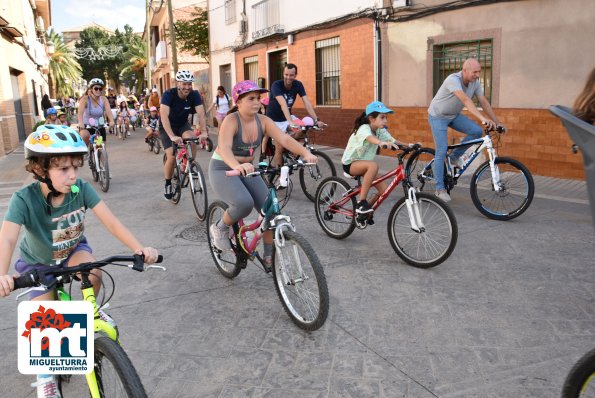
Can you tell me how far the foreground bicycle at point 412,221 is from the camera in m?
4.73

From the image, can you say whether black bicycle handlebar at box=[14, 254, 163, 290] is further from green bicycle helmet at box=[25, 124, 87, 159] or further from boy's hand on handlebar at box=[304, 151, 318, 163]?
boy's hand on handlebar at box=[304, 151, 318, 163]

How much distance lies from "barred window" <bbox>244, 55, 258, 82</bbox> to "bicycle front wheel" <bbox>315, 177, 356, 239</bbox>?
14.8 m

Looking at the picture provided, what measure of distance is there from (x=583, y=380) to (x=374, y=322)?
1.78 m

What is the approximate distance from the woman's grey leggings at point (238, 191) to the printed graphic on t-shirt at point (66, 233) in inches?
64.1

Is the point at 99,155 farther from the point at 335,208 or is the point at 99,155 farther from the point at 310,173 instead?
the point at 335,208

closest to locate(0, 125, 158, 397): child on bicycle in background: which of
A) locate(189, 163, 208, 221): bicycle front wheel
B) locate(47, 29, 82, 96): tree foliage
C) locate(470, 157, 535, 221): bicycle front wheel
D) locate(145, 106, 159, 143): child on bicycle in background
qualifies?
locate(189, 163, 208, 221): bicycle front wheel

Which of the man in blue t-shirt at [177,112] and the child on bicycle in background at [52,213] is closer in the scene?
the child on bicycle in background at [52,213]

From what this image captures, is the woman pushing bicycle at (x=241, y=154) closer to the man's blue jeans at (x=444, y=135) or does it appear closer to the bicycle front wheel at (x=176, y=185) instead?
the bicycle front wheel at (x=176, y=185)

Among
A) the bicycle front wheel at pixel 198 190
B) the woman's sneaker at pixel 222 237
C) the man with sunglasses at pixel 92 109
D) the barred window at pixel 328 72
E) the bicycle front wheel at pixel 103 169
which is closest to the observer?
the woman's sneaker at pixel 222 237

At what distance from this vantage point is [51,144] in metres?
2.44

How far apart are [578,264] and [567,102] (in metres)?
4.86

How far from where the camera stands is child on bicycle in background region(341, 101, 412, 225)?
546cm

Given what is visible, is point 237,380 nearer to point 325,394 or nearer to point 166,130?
point 325,394

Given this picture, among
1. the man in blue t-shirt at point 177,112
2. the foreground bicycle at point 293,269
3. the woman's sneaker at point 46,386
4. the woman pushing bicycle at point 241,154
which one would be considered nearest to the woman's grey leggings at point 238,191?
the woman pushing bicycle at point 241,154
